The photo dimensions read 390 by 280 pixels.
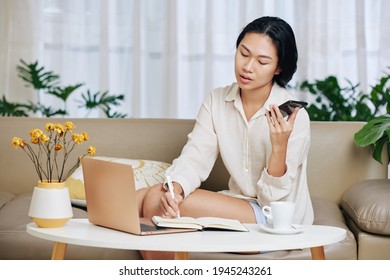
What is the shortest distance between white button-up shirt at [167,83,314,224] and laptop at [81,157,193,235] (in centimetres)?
48

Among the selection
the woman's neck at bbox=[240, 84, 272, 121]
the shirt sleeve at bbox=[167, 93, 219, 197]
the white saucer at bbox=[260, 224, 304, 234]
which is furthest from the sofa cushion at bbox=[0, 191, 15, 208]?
the white saucer at bbox=[260, 224, 304, 234]

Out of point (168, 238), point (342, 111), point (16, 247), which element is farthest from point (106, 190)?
point (342, 111)

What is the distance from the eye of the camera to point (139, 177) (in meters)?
2.84

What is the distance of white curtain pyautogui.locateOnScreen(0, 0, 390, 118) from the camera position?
4.77 meters

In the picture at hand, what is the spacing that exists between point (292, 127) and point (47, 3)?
9.90 feet

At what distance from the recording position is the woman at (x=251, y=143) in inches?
90.6

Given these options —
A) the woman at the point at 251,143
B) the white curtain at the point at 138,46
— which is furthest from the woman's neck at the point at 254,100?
the white curtain at the point at 138,46

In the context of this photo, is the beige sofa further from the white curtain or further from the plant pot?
the white curtain

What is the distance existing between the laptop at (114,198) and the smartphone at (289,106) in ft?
1.96

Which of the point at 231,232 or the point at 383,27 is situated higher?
the point at 383,27

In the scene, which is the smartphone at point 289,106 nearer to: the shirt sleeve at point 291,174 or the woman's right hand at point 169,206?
the shirt sleeve at point 291,174

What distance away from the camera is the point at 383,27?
4582mm

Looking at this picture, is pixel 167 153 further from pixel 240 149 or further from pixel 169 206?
pixel 169 206
